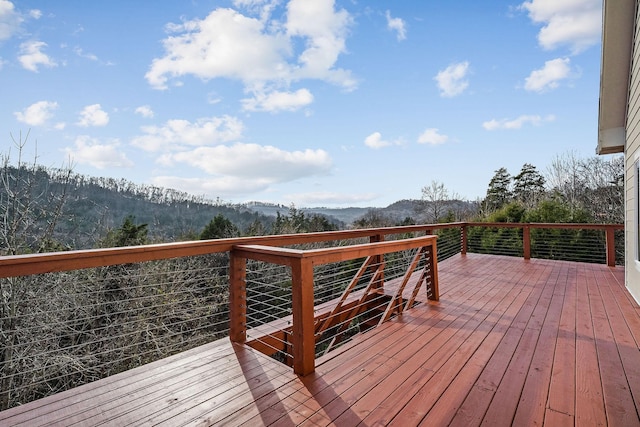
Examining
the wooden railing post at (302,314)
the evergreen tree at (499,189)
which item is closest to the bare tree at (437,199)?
the evergreen tree at (499,189)

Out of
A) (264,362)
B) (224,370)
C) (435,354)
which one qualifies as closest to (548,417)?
(435,354)

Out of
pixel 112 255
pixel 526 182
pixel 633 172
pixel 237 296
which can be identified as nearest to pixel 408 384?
pixel 237 296

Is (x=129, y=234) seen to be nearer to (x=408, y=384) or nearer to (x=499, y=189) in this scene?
(x=408, y=384)

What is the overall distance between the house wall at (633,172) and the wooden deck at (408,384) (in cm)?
134

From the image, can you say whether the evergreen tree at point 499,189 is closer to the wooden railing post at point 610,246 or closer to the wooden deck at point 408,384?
the wooden railing post at point 610,246

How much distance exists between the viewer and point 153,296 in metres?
2.03

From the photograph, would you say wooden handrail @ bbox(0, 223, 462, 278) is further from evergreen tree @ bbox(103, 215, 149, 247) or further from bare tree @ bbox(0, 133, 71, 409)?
evergreen tree @ bbox(103, 215, 149, 247)

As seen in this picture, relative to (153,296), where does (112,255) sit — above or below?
above

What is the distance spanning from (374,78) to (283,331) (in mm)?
7453

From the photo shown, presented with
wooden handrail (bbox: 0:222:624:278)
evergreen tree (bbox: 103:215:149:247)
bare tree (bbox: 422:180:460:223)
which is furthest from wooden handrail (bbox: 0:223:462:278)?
bare tree (bbox: 422:180:460:223)

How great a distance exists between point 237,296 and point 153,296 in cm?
69


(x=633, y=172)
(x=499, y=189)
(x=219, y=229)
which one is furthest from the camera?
(x=499, y=189)

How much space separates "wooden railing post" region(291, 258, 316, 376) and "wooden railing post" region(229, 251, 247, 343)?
652mm

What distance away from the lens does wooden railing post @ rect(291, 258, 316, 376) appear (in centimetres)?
205
